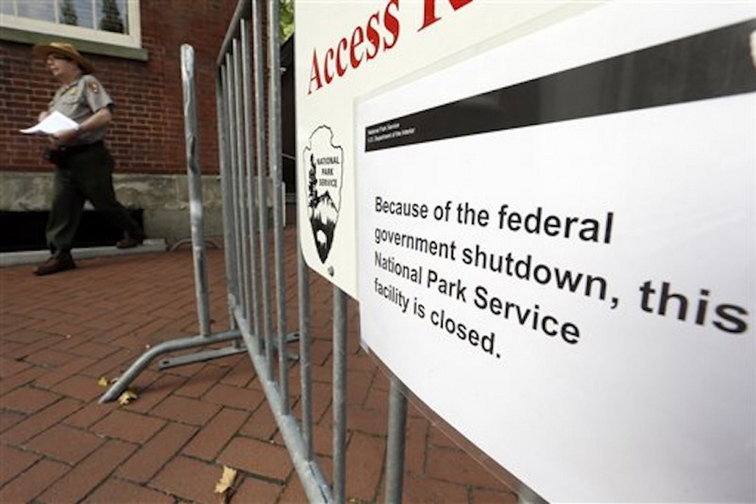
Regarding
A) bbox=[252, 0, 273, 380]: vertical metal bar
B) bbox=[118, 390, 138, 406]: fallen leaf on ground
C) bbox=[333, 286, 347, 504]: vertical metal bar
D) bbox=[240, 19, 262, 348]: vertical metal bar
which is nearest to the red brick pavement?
bbox=[118, 390, 138, 406]: fallen leaf on ground

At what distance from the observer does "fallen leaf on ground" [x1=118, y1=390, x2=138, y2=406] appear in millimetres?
1896

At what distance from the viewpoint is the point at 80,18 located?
5.05 meters

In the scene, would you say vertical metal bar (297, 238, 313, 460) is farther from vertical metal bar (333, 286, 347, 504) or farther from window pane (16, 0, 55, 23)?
window pane (16, 0, 55, 23)

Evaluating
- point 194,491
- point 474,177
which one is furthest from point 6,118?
point 474,177

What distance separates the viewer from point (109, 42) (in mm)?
5133

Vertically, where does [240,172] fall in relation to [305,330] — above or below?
above

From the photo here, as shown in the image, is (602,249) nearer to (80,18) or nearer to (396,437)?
(396,437)

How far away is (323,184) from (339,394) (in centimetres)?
44

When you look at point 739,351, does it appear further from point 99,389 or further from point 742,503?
point 99,389

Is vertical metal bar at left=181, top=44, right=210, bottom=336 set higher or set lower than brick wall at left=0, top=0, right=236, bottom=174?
lower

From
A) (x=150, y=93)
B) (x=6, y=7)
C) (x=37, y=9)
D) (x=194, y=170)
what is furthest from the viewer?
(x=150, y=93)

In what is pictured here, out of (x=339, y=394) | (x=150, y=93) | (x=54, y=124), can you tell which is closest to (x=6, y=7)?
(x=150, y=93)

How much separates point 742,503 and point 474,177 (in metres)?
0.33

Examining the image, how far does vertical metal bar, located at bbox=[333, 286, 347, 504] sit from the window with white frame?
5.91 meters
